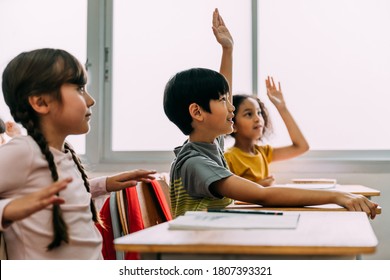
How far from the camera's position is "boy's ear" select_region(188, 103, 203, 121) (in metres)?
1.59

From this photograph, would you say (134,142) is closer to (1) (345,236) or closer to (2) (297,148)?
(2) (297,148)

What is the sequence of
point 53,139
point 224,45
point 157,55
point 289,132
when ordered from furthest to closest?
point 157,55 → point 289,132 → point 224,45 → point 53,139

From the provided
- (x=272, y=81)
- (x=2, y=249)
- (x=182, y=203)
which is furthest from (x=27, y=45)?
(x=2, y=249)

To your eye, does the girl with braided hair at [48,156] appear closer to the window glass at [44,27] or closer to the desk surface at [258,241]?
the desk surface at [258,241]

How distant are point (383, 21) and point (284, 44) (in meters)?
0.58

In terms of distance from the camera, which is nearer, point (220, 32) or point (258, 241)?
point (258, 241)

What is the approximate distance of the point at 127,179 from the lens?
141 cm

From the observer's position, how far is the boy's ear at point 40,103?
1.15 meters

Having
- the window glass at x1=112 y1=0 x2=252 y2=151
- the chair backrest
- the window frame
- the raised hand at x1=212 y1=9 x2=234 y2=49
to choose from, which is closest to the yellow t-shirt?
the window frame

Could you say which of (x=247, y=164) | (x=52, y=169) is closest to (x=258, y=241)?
(x=52, y=169)

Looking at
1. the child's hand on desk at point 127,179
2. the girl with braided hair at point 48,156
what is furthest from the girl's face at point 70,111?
the child's hand on desk at point 127,179

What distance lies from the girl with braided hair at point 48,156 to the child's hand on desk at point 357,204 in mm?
612

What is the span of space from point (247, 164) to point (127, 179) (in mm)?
1189

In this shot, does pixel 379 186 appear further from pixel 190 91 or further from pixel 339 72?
pixel 190 91
